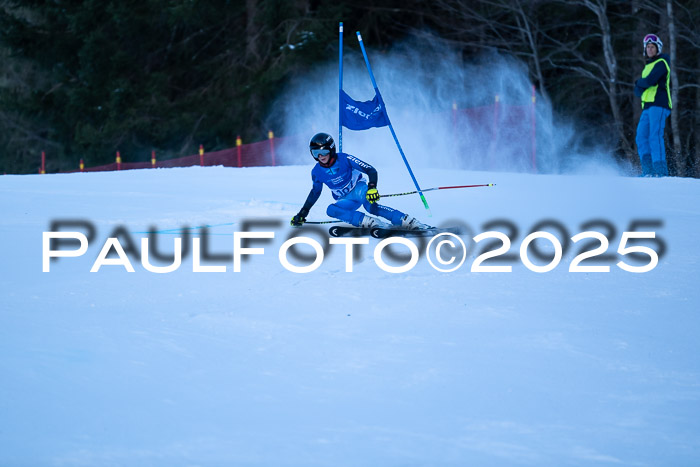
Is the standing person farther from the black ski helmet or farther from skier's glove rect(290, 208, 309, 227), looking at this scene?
skier's glove rect(290, 208, 309, 227)

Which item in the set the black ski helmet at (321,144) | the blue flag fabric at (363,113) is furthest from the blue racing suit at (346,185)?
the blue flag fabric at (363,113)

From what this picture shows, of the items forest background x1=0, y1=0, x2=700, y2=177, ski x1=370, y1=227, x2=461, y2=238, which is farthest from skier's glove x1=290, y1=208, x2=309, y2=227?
forest background x1=0, y1=0, x2=700, y2=177

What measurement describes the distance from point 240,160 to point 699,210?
13.2m

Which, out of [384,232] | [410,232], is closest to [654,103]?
[410,232]

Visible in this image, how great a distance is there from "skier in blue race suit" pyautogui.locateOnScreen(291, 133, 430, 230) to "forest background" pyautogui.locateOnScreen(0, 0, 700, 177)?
491 inches

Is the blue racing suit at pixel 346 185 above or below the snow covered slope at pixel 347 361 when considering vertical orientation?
above

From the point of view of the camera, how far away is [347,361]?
191 inches

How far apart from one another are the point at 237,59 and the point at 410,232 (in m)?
22.5

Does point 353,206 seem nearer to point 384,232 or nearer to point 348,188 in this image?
point 348,188

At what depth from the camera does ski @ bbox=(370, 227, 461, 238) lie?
27.0 feet

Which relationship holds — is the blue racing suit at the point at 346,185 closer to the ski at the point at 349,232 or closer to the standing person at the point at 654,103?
the ski at the point at 349,232

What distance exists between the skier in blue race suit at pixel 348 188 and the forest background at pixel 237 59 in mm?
12479

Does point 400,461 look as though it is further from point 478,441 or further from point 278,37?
point 278,37

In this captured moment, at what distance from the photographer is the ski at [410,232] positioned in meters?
8.23
